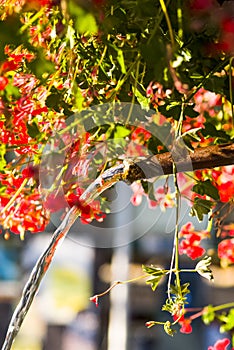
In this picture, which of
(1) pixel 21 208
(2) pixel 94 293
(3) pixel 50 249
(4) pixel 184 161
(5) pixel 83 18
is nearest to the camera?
(5) pixel 83 18

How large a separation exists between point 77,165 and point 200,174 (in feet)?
0.55

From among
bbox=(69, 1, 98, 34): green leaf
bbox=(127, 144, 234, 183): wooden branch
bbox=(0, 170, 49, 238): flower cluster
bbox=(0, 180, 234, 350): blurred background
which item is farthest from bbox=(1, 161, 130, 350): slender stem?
bbox=(0, 180, 234, 350): blurred background

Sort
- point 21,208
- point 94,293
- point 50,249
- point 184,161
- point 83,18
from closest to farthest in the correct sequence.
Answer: point 83,18 < point 184,161 < point 50,249 < point 21,208 < point 94,293

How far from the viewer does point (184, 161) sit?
28.1 inches

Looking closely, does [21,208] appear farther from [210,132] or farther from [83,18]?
[83,18]

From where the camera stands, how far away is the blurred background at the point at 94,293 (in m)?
4.36

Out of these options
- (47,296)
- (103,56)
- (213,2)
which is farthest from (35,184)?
(47,296)

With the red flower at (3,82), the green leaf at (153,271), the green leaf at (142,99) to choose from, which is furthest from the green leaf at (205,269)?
the red flower at (3,82)

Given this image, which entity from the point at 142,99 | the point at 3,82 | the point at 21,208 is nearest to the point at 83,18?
the point at 3,82

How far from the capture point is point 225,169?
1059mm

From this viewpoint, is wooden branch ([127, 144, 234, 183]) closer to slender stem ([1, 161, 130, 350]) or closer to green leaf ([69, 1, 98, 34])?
slender stem ([1, 161, 130, 350])

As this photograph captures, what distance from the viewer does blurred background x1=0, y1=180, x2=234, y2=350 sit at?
14.3 ft

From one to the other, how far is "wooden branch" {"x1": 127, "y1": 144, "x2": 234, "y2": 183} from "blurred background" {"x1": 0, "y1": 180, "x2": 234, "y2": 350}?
3.46m

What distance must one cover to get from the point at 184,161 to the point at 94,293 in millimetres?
3782
